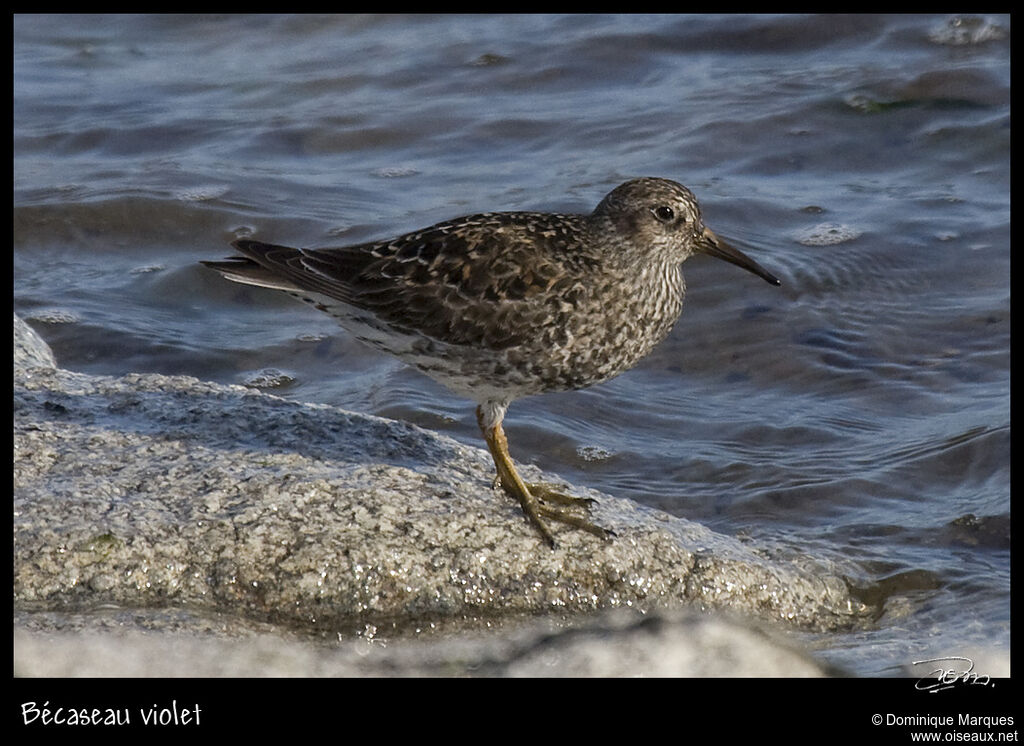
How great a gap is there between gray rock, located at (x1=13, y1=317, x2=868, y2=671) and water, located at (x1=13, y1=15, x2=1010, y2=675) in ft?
2.58

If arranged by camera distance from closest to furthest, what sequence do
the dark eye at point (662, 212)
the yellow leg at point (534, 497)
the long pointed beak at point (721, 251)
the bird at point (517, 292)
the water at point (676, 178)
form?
1. the yellow leg at point (534, 497)
2. the bird at point (517, 292)
3. the dark eye at point (662, 212)
4. the long pointed beak at point (721, 251)
5. the water at point (676, 178)

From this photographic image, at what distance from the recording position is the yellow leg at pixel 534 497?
17.7ft

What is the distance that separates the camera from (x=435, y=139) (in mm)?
11008

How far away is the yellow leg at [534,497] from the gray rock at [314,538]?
0.05 metres

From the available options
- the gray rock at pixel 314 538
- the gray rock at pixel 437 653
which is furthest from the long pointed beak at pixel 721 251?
the gray rock at pixel 437 653

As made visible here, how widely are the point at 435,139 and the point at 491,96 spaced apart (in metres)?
0.85

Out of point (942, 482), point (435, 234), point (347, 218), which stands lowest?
point (942, 482)

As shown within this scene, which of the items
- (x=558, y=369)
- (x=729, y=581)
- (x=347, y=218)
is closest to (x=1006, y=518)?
(x=729, y=581)

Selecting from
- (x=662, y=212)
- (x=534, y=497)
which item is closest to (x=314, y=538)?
(x=534, y=497)

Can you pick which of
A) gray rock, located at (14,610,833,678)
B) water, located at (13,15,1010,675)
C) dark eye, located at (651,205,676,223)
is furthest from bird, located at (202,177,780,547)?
water, located at (13,15,1010,675)

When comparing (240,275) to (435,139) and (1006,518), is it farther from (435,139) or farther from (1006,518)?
(435,139)
